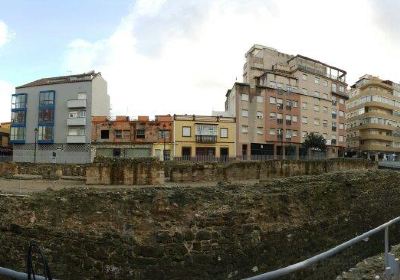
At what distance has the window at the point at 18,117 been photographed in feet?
175

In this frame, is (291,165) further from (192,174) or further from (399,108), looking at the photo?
(399,108)

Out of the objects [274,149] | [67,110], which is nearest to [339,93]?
[274,149]

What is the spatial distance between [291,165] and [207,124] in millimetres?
24882

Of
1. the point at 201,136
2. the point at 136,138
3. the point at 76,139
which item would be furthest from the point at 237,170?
the point at 76,139

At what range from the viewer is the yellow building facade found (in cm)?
4828

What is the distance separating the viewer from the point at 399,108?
2842 inches

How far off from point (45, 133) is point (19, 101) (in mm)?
6466

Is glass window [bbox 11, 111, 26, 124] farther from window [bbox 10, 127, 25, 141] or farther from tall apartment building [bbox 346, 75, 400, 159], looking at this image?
tall apartment building [bbox 346, 75, 400, 159]

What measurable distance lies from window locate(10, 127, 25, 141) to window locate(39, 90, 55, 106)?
421 cm

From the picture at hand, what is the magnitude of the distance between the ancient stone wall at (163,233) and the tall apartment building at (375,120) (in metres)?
61.8

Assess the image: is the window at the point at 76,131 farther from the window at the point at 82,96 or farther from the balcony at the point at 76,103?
the window at the point at 82,96

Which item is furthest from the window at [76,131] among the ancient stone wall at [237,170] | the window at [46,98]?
the ancient stone wall at [237,170]

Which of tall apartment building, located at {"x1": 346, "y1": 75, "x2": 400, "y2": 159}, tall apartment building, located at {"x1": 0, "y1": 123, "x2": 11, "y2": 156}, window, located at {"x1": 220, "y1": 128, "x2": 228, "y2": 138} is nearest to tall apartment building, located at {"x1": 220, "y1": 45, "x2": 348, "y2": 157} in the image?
window, located at {"x1": 220, "y1": 128, "x2": 228, "y2": 138}

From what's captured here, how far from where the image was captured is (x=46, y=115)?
5275cm
